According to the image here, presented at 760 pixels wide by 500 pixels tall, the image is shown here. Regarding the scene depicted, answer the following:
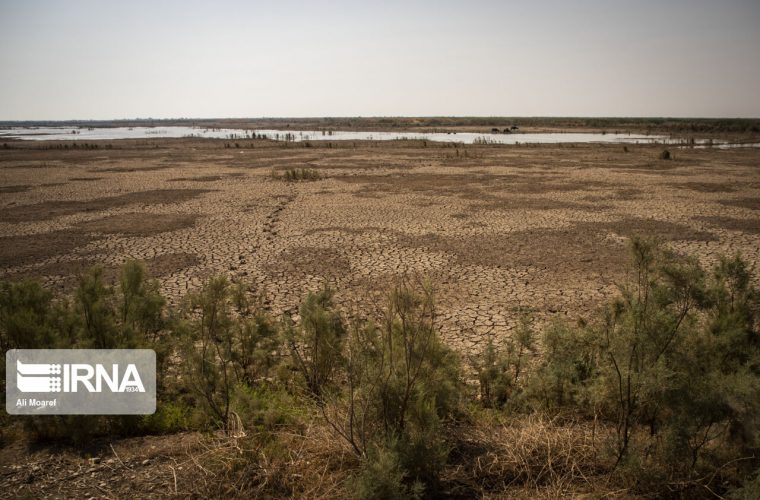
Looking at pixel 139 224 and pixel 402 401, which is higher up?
pixel 139 224

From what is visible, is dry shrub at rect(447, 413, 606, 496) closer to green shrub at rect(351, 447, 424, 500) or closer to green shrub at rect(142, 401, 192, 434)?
green shrub at rect(351, 447, 424, 500)

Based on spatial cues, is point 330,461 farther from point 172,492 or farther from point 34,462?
point 34,462

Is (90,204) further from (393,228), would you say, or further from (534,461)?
(534,461)

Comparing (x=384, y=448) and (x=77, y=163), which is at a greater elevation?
(x=77, y=163)

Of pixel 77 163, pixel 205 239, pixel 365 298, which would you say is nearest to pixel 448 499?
pixel 365 298

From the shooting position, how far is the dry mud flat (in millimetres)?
7883

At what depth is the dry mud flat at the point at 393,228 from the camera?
7.88 meters

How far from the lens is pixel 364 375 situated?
3.18 m

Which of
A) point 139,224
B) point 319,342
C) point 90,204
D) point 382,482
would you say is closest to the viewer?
point 382,482

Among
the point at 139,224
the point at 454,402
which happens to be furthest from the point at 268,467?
the point at 139,224

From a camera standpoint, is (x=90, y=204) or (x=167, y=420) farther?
(x=90, y=204)

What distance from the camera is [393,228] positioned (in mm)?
12109

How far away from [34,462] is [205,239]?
8382 millimetres

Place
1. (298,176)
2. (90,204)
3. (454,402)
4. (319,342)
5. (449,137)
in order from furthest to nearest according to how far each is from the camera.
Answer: (449,137) → (298,176) → (90,204) → (319,342) → (454,402)
